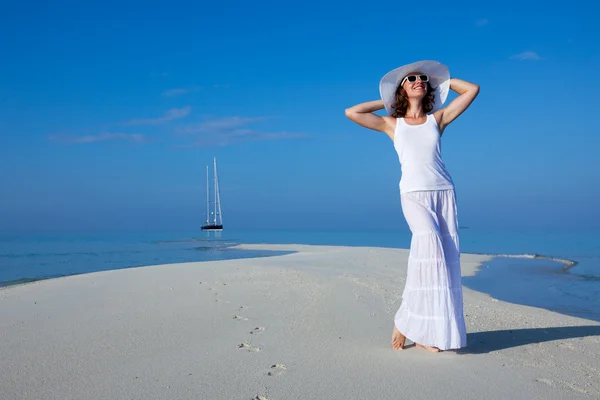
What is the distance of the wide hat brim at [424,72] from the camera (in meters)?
4.21

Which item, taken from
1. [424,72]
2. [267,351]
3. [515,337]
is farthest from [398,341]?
[424,72]

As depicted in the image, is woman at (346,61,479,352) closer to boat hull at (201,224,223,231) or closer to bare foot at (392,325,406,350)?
bare foot at (392,325,406,350)

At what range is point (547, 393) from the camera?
3135mm

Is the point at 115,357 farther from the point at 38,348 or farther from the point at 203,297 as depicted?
the point at 203,297

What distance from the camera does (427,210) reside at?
3.98 meters

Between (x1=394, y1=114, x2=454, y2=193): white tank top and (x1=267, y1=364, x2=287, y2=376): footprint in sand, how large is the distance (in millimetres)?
1679

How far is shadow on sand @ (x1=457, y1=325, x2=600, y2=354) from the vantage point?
432 centimetres

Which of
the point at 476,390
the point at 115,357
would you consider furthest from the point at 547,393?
the point at 115,357

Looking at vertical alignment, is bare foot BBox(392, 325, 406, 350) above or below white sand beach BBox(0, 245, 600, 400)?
above

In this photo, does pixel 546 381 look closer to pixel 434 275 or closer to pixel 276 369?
pixel 434 275

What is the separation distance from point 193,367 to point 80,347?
1212mm

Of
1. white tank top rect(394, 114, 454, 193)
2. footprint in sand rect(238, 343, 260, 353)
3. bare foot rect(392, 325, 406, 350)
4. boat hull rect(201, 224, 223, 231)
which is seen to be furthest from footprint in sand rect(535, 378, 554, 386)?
boat hull rect(201, 224, 223, 231)

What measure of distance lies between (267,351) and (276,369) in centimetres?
51

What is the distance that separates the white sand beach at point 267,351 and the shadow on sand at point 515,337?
17mm
